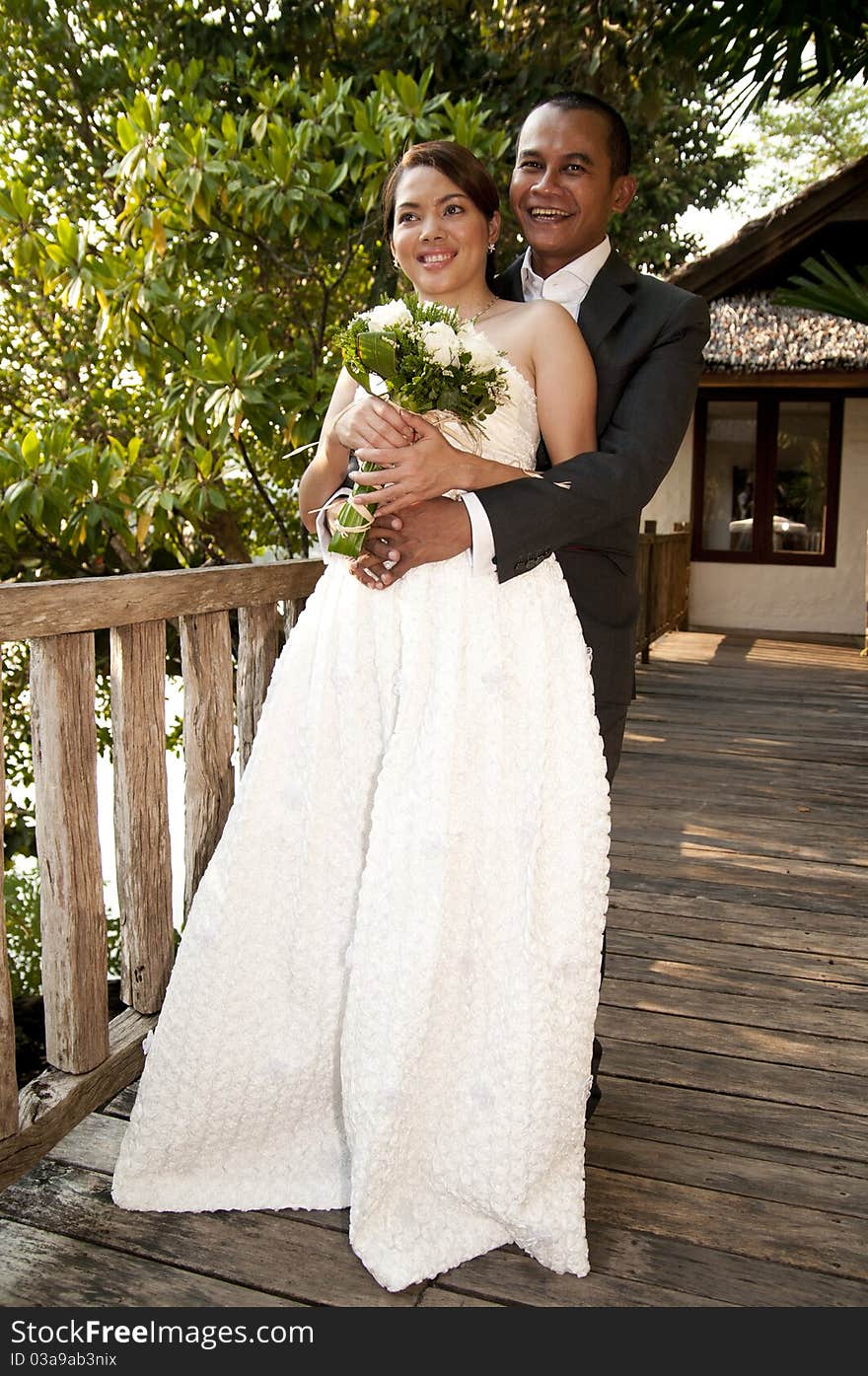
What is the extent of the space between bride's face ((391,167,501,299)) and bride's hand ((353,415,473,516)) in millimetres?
355

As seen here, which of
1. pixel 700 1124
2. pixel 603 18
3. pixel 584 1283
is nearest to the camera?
pixel 584 1283

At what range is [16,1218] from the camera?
192cm

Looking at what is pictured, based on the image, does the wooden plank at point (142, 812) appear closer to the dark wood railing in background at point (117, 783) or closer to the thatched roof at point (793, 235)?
the dark wood railing in background at point (117, 783)

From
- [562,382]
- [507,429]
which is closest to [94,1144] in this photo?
[507,429]

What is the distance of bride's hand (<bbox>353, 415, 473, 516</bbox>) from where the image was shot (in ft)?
5.90

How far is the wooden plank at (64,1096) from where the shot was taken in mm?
2051

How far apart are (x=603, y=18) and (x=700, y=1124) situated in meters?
6.33

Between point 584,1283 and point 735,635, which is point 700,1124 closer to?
point 584,1283

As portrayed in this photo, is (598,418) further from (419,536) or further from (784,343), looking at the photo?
(784,343)

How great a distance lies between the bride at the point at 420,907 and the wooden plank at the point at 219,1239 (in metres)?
0.04

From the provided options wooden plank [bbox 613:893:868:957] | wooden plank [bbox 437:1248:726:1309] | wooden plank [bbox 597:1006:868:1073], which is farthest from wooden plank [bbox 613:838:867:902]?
wooden plank [bbox 437:1248:726:1309]
